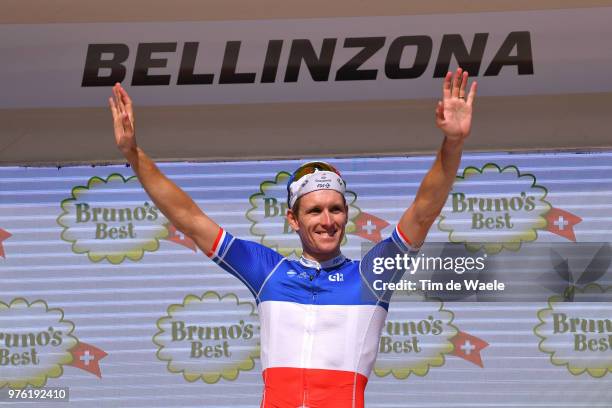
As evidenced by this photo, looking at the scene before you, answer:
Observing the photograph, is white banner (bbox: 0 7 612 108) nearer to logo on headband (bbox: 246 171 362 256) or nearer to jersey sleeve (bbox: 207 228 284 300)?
logo on headband (bbox: 246 171 362 256)

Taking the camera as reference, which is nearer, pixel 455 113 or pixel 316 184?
pixel 455 113

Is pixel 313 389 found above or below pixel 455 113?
below

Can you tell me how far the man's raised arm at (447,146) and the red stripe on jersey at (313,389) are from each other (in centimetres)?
63

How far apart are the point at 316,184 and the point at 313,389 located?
2.48 feet

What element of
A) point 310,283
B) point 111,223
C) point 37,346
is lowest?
point 310,283

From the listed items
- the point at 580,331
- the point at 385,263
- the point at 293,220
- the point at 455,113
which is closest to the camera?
the point at 455,113

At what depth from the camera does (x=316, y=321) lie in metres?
3.87

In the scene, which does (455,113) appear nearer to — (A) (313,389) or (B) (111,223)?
(A) (313,389)

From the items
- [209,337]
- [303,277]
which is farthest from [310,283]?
[209,337]

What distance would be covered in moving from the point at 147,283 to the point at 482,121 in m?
1.98

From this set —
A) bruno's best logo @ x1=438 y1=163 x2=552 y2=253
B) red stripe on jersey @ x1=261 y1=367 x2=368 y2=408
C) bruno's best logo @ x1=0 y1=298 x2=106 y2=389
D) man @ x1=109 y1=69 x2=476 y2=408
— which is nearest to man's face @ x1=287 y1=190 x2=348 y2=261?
man @ x1=109 y1=69 x2=476 y2=408

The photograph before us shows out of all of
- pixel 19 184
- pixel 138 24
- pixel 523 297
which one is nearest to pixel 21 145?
pixel 19 184

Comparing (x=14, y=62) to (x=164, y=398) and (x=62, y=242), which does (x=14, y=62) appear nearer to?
(x=62, y=242)

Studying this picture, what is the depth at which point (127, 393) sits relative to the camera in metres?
5.63
